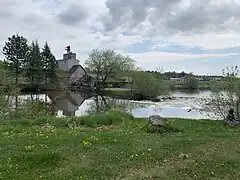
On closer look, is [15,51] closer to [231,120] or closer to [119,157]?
[231,120]

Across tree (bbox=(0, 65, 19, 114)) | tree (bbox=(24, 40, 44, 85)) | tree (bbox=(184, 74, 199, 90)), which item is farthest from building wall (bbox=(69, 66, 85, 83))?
tree (bbox=(0, 65, 19, 114))

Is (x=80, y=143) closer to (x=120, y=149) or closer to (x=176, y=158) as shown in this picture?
(x=120, y=149)

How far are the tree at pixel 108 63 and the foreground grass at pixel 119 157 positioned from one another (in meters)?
63.1

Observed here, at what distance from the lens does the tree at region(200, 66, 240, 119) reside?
58.4 feet

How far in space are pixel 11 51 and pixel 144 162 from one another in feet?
233

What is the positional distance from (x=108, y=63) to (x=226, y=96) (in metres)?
58.4

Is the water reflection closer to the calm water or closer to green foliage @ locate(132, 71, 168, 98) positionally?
the calm water

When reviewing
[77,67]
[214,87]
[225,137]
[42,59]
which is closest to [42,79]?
[42,59]

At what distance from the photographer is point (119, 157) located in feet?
27.6

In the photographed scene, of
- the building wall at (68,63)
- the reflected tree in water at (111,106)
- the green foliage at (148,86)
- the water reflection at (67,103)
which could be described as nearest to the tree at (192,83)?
the green foliage at (148,86)

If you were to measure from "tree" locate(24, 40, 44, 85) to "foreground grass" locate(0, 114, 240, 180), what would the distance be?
6284 cm

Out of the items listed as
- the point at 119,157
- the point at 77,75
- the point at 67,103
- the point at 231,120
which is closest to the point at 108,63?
the point at 77,75

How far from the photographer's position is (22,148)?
363 inches

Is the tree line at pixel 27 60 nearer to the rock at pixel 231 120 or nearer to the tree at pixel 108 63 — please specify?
the tree at pixel 108 63
